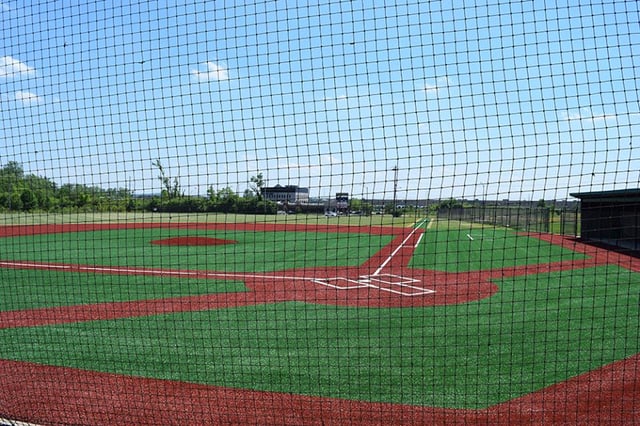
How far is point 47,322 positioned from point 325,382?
15.2 feet

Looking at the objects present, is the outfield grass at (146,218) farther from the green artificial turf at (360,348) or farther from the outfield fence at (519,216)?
the outfield fence at (519,216)

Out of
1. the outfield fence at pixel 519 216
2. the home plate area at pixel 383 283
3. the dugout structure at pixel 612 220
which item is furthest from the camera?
the dugout structure at pixel 612 220

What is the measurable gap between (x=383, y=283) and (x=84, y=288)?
20.4 feet

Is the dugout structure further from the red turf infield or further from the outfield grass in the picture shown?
the red turf infield

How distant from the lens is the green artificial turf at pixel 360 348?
5.22 m

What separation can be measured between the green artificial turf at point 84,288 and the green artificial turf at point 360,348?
1873mm

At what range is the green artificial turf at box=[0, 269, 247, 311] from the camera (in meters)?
9.34

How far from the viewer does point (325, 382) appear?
17.2 ft

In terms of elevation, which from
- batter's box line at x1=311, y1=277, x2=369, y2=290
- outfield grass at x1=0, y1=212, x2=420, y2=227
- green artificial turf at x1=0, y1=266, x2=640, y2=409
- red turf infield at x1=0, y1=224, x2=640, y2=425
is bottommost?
red turf infield at x1=0, y1=224, x2=640, y2=425

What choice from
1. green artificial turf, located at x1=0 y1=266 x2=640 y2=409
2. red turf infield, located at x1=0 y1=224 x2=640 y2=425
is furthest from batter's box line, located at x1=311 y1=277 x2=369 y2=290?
red turf infield, located at x1=0 y1=224 x2=640 y2=425

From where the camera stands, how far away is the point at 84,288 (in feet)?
34.7

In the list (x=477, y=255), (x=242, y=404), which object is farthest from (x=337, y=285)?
(x=477, y=255)

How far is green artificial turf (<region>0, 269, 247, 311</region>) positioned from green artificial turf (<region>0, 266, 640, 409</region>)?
A: 6.15 feet

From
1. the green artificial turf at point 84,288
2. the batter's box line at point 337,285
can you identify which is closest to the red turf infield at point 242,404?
the green artificial turf at point 84,288
